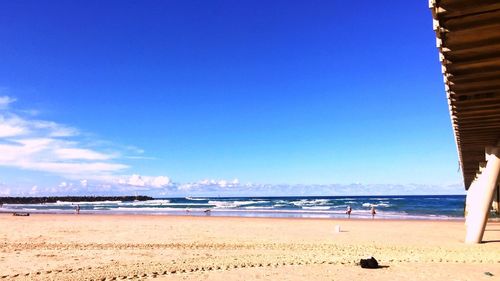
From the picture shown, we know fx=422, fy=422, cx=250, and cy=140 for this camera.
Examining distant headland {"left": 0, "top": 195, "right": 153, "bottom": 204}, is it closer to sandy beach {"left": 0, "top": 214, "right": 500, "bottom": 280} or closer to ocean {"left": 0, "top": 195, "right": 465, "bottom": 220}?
ocean {"left": 0, "top": 195, "right": 465, "bottom": 220}

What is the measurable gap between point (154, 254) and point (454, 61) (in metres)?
10.6

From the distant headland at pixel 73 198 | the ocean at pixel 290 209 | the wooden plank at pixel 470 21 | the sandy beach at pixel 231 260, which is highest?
the wooden plank at pixel 470 21

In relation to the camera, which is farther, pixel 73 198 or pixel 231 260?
pixel 73 198

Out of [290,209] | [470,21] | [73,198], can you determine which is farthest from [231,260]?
[73,198]

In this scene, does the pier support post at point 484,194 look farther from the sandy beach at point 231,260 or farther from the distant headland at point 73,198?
the distant headland at point 73,198

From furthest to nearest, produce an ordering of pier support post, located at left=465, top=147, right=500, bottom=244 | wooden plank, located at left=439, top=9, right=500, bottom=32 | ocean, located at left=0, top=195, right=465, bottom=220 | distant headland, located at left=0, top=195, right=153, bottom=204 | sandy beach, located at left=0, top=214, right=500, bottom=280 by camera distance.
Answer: distant headland, located at left=0, top=195, right=153, bottom=204 < ocean, located at left=0, top=195, right=465, bottom=220 < pier support post, located at left=465, top=147, right=500, bottom=244 < sandy beach, located at left=0, top=214, right=500, bottom=280 < wooden plank, located at left=439, top=9, right=500, bottom=32

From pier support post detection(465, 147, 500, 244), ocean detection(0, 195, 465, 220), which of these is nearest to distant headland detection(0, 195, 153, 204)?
ocean detection(0, 195, 465, 220)

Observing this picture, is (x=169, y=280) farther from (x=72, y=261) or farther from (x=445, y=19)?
(x=445, y=19)

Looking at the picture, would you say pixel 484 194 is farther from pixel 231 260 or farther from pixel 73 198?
pixel 73 198

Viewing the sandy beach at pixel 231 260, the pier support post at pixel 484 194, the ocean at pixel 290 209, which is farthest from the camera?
the ocean at pixel 290 209

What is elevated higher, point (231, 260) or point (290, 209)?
point (231, 260)

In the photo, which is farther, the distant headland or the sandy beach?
the distant headland

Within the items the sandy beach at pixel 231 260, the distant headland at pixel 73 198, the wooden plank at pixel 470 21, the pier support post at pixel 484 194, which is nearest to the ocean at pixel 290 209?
the pier support post at pixel 484 194

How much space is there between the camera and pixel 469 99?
7.58 m
